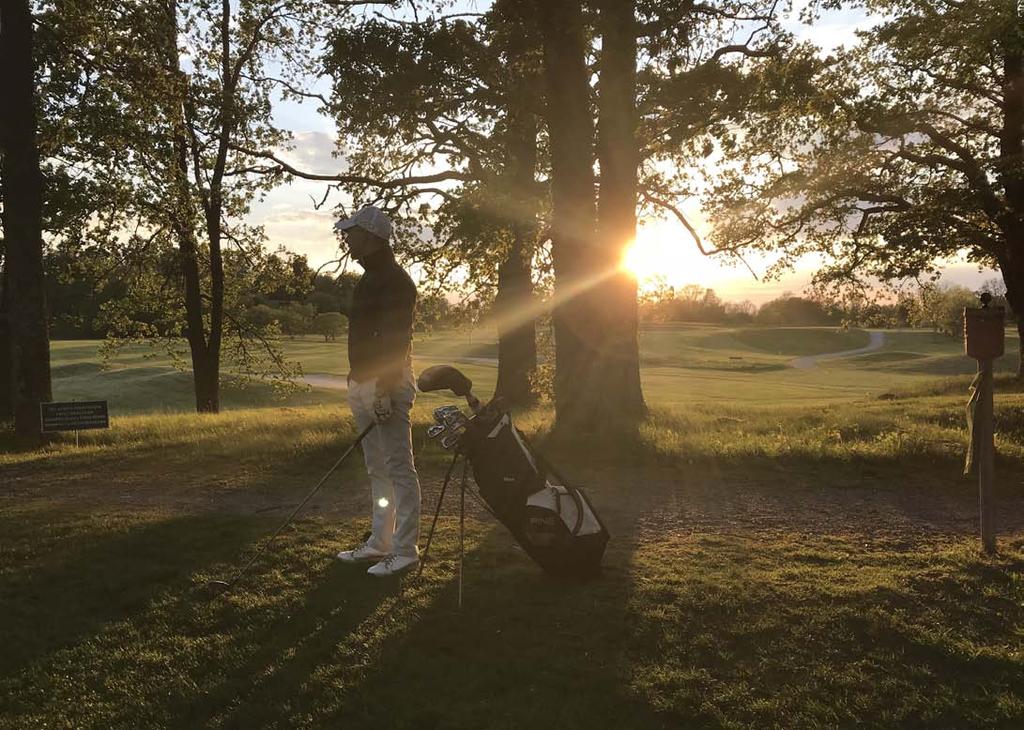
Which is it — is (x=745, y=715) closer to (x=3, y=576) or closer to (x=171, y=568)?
(x=171, y=568)

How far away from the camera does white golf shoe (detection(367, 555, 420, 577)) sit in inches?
204

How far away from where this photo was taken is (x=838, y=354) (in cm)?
6912

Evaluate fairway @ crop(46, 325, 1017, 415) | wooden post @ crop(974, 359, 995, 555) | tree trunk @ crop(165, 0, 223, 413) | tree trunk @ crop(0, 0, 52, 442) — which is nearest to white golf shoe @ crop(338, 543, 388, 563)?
wooden post @ crop(974, 359, 995, 555)

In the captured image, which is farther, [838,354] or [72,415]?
[838,354]

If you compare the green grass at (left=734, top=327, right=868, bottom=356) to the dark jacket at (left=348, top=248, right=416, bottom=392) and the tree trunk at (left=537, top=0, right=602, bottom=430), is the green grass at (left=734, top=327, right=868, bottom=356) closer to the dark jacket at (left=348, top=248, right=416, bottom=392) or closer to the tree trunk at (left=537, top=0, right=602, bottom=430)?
the tree trunk at (left=537, top=0, right=602, bottom=430)

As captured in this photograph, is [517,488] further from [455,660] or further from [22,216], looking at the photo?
[22,216]

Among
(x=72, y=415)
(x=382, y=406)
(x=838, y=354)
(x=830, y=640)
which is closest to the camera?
(x=830, y=640)

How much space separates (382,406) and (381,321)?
624mm

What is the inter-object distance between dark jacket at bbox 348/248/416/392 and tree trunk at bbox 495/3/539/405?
34.9 inches

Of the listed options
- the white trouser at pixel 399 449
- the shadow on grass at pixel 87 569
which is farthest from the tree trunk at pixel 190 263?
the white trouser at pixel 399 449

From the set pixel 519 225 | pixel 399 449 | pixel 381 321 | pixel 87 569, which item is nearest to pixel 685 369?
pixel 519 225

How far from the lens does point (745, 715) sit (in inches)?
130

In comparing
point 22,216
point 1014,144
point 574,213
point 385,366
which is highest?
point 1014,144

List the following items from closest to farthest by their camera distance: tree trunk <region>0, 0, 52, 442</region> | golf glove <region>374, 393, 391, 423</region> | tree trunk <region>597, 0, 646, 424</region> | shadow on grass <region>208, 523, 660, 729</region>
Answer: shadow on grass <region>208, 523, 660, 729</region>, golf glove <region>374, 393, 391, 423</region>, tree trunk <region>597, 0, 646, 424</region>, tree trunk <region>0, 0, 52, 442</region>
